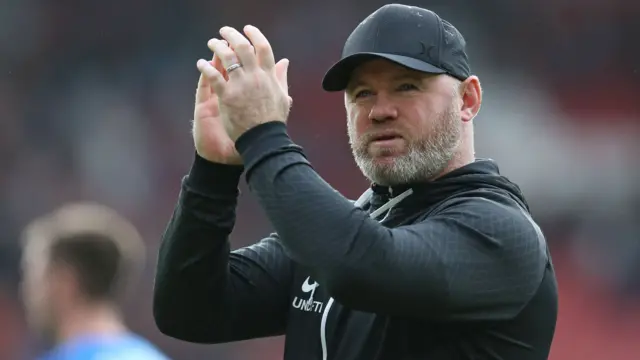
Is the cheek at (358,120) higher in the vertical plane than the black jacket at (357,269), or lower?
higher

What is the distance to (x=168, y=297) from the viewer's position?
2219 mm

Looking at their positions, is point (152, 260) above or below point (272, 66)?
below

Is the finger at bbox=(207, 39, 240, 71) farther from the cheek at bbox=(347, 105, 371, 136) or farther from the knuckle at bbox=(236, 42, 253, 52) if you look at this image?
the cheek at bbox=(347, 105, 371, 136)

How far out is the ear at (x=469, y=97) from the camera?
2201 millimetres

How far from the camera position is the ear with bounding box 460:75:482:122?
2201mm

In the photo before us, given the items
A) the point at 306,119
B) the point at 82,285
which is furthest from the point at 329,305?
the point at 306,119

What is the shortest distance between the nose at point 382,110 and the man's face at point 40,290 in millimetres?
1075

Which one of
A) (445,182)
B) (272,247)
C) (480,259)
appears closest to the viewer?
(480,259)

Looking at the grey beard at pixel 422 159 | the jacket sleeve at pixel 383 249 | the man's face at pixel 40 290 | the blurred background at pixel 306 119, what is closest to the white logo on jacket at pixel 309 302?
the grey beard at pixel 422 159

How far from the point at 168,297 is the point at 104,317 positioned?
0.45 metres

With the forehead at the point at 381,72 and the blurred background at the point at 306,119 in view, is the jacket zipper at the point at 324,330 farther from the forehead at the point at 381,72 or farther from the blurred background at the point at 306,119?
the blurred background at the point at 306,119

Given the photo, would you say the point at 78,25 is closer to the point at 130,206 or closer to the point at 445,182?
the point at 130,206

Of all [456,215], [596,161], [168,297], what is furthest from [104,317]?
[596,161]

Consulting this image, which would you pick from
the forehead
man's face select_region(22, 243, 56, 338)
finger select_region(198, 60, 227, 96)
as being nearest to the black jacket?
finger select_region(198, 60, 227, 96)
